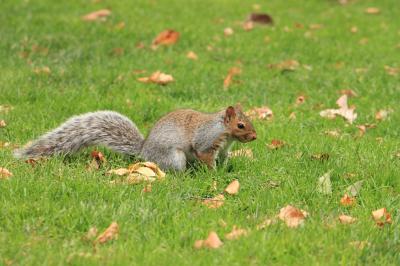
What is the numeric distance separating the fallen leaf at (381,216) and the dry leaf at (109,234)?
1.34 meters

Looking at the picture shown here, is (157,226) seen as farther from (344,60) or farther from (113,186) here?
(344,60)

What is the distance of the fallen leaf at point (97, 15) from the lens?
8.96 meters

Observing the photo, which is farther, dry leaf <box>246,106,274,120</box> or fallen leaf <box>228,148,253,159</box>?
dry leaf <box>246,106,274,120</box>

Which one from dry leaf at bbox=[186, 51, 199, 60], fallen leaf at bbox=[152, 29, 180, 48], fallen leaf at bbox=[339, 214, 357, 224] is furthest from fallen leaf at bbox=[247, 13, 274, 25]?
fallen leaf at bbox=[339, 214, 357, 224]

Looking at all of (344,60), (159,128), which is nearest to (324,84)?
(344,60)

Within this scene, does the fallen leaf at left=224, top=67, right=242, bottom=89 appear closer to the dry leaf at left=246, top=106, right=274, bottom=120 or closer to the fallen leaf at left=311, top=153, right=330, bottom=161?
A: the dry leaf at left=246, top=106, right=274, bottom=120

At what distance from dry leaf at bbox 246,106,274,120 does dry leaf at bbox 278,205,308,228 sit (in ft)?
7.13

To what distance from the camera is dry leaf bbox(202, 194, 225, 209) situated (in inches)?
148

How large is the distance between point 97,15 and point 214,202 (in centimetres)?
579

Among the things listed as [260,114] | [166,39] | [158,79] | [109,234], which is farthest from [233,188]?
[166,39]

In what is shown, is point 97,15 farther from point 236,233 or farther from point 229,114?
point 236,233

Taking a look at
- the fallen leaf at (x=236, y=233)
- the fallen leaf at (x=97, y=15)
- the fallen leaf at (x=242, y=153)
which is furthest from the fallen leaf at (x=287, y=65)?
the fallen leaf at (x=236, y=233)

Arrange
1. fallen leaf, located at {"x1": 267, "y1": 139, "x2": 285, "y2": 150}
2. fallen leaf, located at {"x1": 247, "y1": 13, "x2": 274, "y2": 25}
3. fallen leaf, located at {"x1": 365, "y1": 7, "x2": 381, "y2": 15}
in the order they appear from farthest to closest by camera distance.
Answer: fallen leaf, located at {"x1": 365, "y1": 7, "x2": 381, "y2": 15} → fallen leaf, located at {"x1": 247, "y1": 13, "x2": 274, "y2": 25} → fallen leaf, located at {"x1": 267, "y1": 139, "x2": 285, "y2": 150}

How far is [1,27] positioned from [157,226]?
5.64 m
